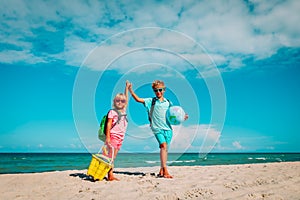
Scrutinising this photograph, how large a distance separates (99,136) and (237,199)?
315 centimetres

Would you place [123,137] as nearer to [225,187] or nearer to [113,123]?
[113,123]

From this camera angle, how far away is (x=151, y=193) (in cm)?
411

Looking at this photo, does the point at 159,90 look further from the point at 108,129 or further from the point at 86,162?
the point at 86,162

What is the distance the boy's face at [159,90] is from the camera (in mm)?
6074

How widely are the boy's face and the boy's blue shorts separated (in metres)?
0.84

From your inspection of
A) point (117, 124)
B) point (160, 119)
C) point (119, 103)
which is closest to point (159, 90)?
point (160, 119)

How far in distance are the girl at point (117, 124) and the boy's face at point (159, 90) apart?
73 cm

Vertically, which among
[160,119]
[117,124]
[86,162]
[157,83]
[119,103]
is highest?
[157,83]

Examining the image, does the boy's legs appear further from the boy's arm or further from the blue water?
the blue water

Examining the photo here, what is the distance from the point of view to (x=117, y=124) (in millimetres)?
5648

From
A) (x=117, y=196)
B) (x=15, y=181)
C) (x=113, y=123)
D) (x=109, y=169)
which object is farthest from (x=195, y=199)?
(x=15, y=181)

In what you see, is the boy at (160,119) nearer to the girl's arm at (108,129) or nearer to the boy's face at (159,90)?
the boy's face at (159,90)

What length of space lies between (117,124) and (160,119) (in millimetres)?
988

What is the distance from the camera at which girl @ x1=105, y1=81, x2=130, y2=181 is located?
218 inches
